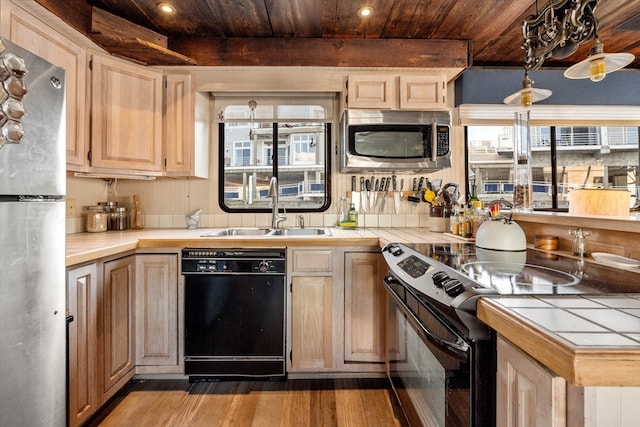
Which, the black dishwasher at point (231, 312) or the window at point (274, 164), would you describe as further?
the window at point (274, 164)

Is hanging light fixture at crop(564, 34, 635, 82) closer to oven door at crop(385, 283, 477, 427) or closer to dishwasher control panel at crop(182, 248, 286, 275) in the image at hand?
oven door at crop(385, 283, 477, 427)

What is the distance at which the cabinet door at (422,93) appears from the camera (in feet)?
7.41

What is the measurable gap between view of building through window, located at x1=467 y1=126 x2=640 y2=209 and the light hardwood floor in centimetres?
194

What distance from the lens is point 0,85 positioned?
3.01 ft

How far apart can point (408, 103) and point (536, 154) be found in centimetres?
153

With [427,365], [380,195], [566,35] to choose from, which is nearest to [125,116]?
[380,195]

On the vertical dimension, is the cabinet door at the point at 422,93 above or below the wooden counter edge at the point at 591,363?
above

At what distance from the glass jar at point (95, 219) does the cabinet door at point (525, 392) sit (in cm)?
254

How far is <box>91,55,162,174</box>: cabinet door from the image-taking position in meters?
1.96

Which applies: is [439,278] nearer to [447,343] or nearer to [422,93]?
[447,343]

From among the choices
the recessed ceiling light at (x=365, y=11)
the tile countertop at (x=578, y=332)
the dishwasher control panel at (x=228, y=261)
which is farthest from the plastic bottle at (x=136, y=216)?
the tile countertop at (x=578, y=332)

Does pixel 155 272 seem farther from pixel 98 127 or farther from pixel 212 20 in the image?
pixel 212 20

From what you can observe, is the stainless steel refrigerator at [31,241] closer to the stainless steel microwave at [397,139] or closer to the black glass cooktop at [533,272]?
A: the black glass cooktop at [533,272]

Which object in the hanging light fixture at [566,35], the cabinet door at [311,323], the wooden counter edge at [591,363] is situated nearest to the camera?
the wooden counter edge at [591,363]
